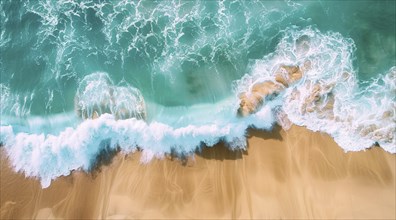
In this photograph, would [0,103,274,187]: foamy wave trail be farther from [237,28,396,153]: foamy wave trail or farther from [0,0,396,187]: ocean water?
[237,28,396,153]: foamy wave trail

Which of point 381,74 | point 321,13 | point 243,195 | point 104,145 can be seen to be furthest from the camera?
point 321,13

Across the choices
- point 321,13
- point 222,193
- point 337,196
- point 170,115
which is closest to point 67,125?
point 170,115

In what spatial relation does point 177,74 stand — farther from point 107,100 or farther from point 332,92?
point 332,92

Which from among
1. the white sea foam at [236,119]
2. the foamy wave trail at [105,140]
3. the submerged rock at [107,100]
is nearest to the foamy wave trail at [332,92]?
the white sea foam at [236,119]

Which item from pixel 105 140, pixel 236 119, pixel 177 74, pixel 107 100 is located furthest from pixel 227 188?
pixel 107 100

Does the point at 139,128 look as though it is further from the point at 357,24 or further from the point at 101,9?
the point at 357,24

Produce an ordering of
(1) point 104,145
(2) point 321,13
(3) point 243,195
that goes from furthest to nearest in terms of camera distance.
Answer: (2) point 321,13 → (1) point 104,145 → (3) point 243,195
